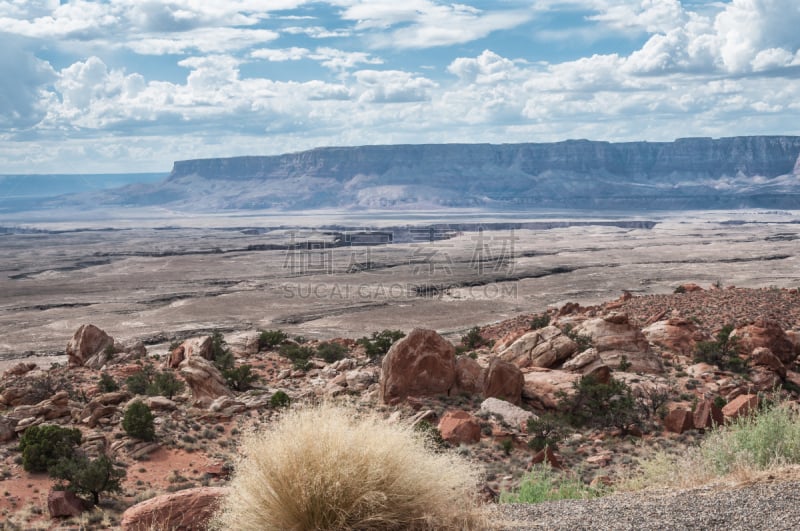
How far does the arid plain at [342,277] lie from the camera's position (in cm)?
4834

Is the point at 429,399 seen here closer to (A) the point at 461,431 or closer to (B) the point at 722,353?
(A) the point at 461,431

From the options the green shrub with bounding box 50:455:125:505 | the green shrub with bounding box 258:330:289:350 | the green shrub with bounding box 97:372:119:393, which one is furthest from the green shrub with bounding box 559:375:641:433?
the green shrub with bounding box 258:330:289:350

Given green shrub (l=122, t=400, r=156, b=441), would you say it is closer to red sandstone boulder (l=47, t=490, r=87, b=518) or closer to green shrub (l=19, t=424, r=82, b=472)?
green shrub (l=19, t=424, r=82, b=472)

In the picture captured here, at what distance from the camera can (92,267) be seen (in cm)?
8975

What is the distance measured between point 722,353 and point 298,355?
1266cm

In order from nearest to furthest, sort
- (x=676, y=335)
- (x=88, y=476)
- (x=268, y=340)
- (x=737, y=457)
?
(x=737, y=457)
(x=88, y=476)
(x=676, y=335)
(x=268, y=340)

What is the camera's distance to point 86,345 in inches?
985

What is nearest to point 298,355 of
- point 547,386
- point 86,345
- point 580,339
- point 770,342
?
point 86,345

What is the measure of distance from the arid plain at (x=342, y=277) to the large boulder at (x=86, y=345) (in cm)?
1340

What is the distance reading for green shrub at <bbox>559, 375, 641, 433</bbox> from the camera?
1435 centimetres

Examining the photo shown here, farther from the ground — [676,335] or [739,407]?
[739,407]

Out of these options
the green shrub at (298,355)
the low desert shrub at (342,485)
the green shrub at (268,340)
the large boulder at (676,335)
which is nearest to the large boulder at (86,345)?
the green shrub at (268,340)

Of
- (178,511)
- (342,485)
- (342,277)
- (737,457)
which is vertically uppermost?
(342,485)

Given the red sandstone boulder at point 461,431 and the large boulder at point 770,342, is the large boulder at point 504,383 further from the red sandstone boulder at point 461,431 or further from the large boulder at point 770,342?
the large boulder at point 770,342
